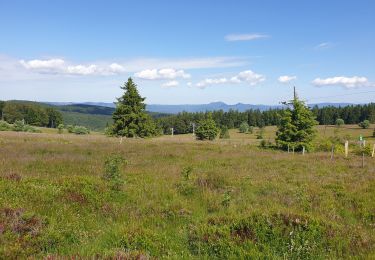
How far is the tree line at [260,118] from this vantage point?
466ft

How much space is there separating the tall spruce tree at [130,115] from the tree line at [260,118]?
8769 centimetres

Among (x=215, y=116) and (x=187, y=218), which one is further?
(x=215, y=116)

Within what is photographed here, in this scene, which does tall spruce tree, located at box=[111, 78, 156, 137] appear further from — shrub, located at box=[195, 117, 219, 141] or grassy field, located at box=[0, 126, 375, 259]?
grassy field, located at box=[0, 126, 375, 259]

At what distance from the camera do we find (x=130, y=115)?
49.6 m

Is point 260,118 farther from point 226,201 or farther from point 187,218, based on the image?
point 187,218

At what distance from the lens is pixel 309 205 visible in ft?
31.1

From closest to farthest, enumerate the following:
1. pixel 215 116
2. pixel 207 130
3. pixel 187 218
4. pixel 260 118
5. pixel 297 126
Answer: pixel 187 218 → pixel 297 126 → pixel 207 130 → pixel 260 118 → pixel 215 116

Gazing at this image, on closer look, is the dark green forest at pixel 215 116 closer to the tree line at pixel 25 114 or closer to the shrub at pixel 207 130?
the tree line at pixel 25 114

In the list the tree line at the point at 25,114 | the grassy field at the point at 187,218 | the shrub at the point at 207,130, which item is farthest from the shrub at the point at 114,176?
the tree line at the point at 25,114

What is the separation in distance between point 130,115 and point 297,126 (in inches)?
878

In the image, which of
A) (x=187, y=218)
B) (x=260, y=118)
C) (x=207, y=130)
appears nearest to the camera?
(x=187, y=218)

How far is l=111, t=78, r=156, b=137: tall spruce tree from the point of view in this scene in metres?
49.9

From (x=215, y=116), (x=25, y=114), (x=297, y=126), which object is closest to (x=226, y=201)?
(x=297, y=126)

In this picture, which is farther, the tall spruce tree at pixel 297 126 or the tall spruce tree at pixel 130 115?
the tall spruce tree at pixel 130 115
